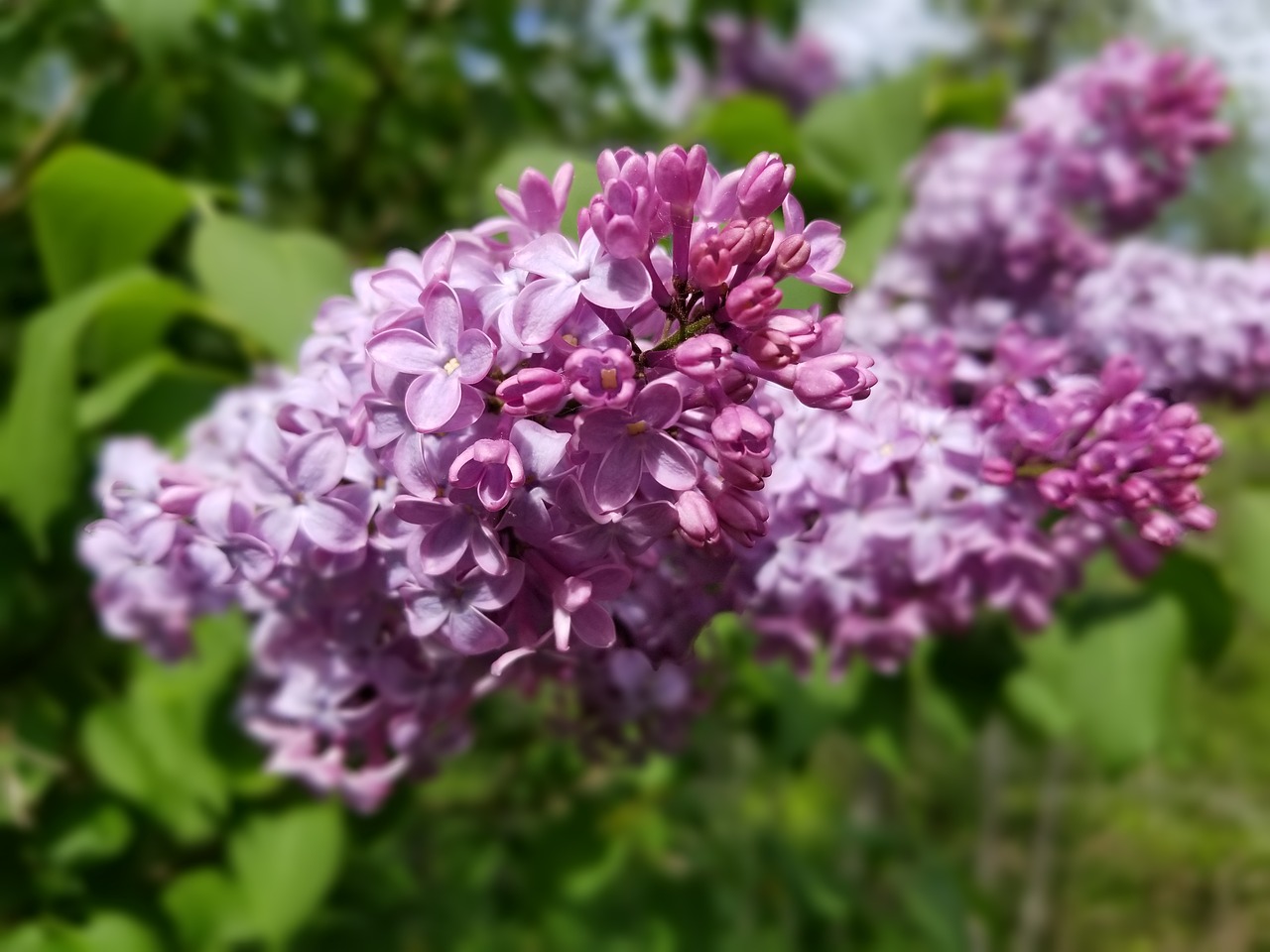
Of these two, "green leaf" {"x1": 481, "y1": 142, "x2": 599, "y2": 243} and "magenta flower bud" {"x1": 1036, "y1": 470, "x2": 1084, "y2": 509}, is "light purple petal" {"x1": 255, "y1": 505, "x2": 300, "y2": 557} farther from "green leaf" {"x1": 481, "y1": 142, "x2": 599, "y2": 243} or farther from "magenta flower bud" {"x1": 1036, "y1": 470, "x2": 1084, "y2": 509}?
"magenta flower bud" {"x1": 1036, "y1": 470, "x2": 1084, "y2": 509}

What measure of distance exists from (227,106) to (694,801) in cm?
153

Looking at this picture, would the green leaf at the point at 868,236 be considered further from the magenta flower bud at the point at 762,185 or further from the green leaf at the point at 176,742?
the green leaf at the point at 176,742

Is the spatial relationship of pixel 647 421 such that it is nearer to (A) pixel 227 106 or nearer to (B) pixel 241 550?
(B) pixel 241 550

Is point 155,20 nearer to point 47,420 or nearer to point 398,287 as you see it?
point 47,420

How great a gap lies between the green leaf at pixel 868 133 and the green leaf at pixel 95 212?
827mm

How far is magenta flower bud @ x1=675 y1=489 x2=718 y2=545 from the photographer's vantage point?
1.91 feet

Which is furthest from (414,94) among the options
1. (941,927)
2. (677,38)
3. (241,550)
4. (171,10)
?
(941,927)

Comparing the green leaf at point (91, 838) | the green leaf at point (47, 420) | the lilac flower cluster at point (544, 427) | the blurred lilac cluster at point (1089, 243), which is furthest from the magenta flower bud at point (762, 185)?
the green leaf at point (91, 838)

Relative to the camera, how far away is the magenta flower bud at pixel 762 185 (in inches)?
23.6

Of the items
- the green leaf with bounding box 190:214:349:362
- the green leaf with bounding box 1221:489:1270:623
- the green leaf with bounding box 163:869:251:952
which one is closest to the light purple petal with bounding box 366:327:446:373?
the green leaf with bounding box 190:214:349:362

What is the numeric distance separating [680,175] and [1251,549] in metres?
1.32

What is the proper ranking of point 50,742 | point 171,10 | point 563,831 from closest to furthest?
point 171,10 < point 50,742 < point 563,831

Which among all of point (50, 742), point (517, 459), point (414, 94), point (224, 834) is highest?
point (517, 459)

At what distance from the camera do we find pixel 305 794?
4.67 ft
